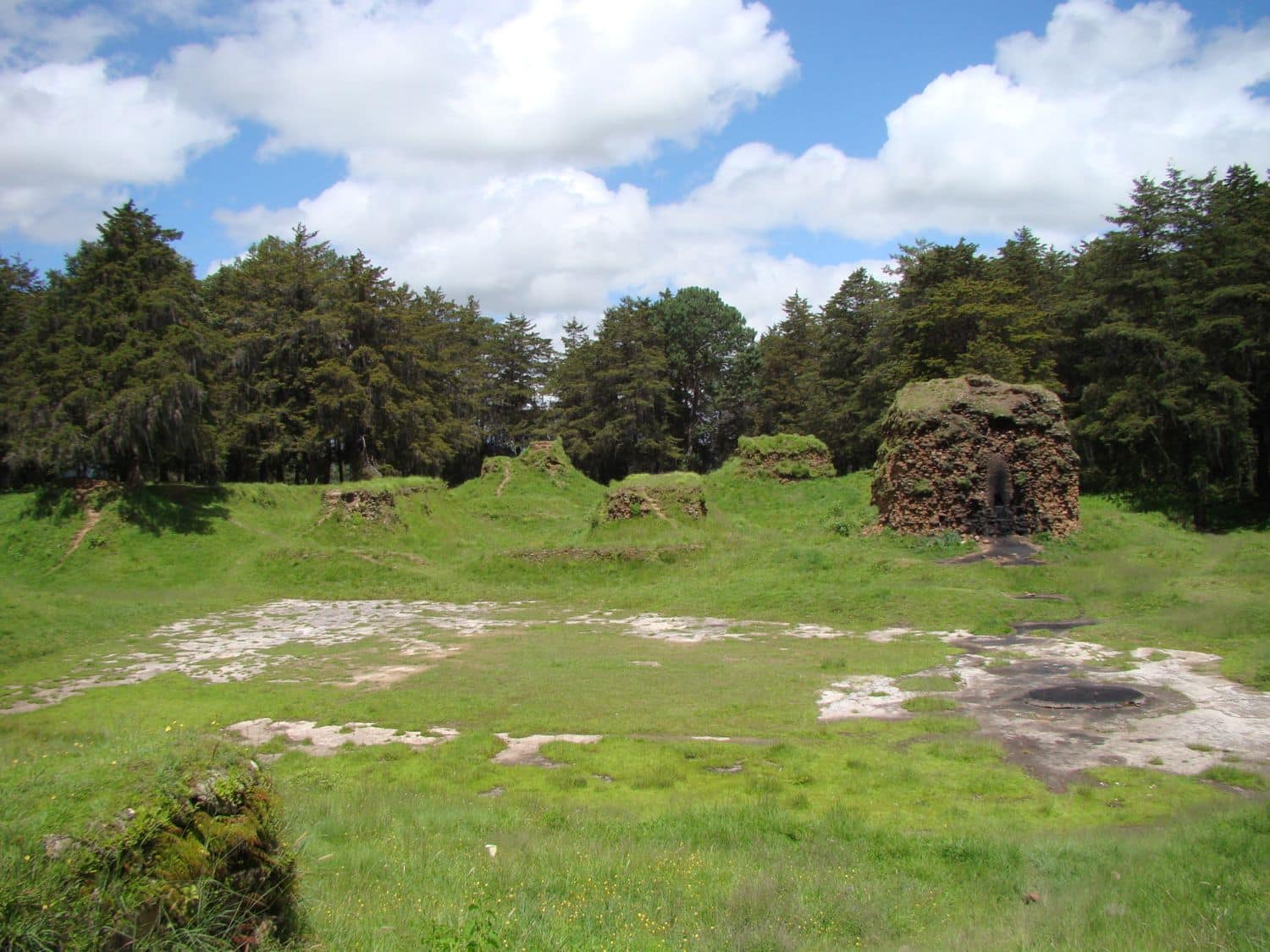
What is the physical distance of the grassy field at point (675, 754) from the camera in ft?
17.8

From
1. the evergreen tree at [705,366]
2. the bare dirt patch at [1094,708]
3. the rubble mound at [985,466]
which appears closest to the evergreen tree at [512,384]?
the evergreen tree at [705,366]

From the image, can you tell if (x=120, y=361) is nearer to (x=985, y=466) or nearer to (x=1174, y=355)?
(x=985, y=466)

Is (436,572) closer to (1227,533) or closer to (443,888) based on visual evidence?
(443,888)

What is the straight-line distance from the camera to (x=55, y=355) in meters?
31.4

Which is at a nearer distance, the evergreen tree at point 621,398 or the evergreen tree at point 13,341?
the evergreen tree at point 13,341

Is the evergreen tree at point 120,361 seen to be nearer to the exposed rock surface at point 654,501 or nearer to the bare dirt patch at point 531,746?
the exposed rock surface at point 654,501

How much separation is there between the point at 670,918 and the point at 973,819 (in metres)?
3.57

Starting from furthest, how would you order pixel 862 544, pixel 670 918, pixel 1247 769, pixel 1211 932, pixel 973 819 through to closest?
pixel 862 544 < pixel 1247 769 < pixel 973 819 < pixel 670 918 < pixel 1211 932

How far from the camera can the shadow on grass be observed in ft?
105

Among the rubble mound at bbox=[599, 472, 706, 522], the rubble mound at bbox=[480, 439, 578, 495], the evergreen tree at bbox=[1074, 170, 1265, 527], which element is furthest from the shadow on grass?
the evergreen tree at bbox=[1074, 170, 1265, 527]

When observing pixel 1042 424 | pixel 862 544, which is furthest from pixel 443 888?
pixel 1042 424

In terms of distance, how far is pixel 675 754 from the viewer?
10055 millimetres

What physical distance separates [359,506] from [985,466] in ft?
75.0

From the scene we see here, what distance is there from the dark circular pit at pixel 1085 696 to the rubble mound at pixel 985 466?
13.3 m
